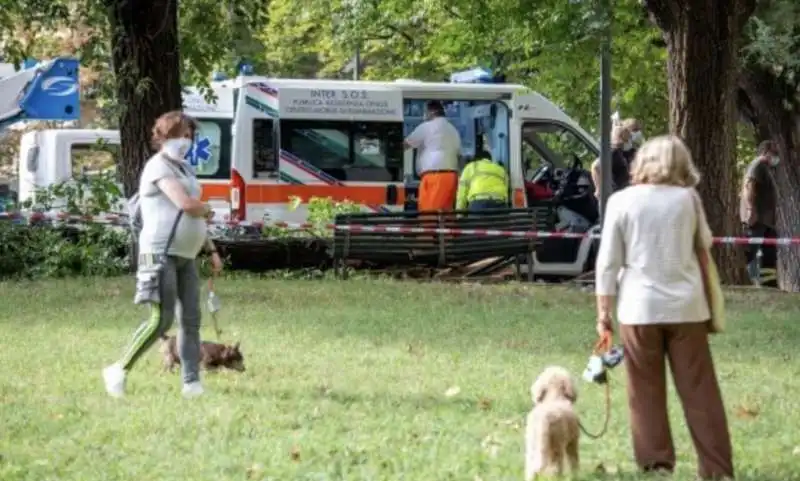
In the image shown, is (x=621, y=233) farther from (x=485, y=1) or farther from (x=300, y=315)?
(x=485, y=1)

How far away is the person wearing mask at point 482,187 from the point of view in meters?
21.8

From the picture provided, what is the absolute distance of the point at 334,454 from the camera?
329 inches

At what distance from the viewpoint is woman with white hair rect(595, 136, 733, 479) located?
7.50 m

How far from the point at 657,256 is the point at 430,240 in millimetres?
13197

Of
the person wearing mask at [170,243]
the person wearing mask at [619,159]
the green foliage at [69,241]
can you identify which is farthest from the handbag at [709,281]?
the green foliage at [69,241]

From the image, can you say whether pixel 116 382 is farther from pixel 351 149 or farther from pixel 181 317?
pixel 351 149

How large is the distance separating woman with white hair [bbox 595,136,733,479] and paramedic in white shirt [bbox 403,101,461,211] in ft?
48.1

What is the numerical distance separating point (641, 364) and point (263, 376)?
4.16 m

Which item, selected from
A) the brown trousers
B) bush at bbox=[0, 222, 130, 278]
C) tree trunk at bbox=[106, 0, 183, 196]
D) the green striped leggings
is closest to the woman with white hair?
the brown trousers

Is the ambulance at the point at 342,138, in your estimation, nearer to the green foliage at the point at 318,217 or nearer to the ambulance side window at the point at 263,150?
the ambulance side window at the point at 263,150

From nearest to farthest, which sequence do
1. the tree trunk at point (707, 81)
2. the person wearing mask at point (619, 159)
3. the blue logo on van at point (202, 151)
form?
1. the tree trunk at point (707, 81)
2. the person wearing mask at point (619, 159)
3. the blue logo on van at point (202, 151)

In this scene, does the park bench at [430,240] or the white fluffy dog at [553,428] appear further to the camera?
the park bench at [430,240]

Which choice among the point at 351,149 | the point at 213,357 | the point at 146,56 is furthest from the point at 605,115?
the point at 213,357

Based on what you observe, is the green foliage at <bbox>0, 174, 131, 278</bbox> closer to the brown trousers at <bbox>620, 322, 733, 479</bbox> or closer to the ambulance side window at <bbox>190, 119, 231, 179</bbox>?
the ambulance side window at <bbox>190, 119, 231, 179</bbox>
